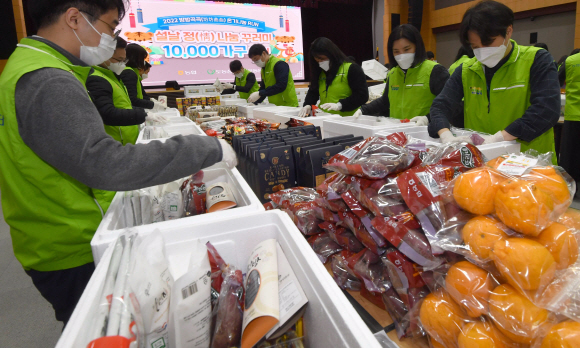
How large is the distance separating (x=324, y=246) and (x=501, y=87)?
1435mm

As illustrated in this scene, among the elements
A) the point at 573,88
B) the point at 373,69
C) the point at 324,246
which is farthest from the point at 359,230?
the point at 373,69

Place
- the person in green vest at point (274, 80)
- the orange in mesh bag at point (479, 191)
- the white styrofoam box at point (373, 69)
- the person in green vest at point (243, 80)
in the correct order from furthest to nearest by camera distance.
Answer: the white styrofoam box at point (373, 69) → the person in green vest at point (243, 80) → the person in green vest at point (274, 80) → the orange in mesh bag at point (479, 191)

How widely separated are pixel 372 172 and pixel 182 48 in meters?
8.28

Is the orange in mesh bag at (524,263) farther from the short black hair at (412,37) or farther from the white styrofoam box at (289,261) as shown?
the short black hair at (412,37)

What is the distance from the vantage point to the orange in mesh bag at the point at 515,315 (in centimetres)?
57

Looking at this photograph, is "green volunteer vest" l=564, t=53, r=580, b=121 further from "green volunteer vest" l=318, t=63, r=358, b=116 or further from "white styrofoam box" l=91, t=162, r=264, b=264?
"white styrofoam box" l=91, t=162, r=264, b=264

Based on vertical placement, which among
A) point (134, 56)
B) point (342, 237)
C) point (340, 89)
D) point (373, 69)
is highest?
point (373, 69)

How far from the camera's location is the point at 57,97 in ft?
2.53

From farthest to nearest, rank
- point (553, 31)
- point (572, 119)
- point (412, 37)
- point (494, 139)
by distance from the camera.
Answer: point (553, 31), point (572, 119), point (412, 37), point (494, 139)

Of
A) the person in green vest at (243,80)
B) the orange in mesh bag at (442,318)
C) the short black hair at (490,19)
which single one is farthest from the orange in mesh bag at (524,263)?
the person in green vest at (243,80)

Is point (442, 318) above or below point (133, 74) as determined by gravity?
below

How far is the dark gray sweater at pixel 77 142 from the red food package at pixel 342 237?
53 cm

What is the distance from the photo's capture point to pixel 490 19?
66.7 inches

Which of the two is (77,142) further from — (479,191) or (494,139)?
(494,139)
